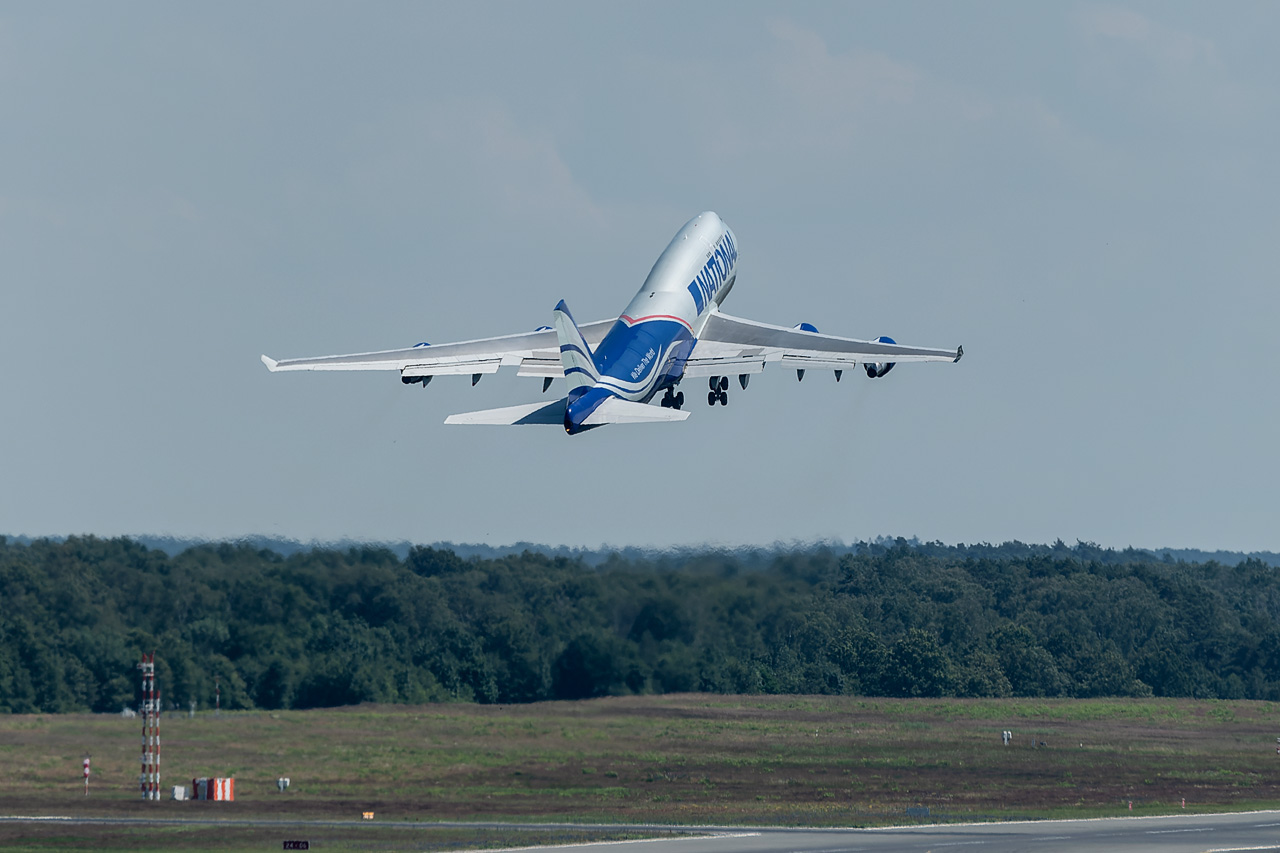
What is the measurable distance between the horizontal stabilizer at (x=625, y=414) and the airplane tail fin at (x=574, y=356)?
71.5 inches

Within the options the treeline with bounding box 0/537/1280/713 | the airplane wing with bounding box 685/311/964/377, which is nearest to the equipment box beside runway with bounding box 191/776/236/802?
the treeline with bounding box 0/537/1280/713

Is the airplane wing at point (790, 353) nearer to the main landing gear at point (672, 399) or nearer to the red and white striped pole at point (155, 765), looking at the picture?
the main landing gear at point (672, 399)

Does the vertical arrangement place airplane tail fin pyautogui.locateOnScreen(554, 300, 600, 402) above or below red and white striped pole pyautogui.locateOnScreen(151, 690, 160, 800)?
above

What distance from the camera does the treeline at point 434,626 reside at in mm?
106438

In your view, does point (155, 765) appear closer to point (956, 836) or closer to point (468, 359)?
point (468, 359)

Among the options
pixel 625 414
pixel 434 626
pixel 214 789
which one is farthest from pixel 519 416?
pixel 434 626

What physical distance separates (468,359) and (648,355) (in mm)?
8412

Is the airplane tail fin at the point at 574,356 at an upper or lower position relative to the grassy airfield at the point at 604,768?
upper

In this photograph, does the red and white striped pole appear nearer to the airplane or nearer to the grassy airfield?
the grassy airfield

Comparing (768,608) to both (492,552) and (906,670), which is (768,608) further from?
(906,670)

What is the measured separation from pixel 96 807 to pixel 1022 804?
158 ft

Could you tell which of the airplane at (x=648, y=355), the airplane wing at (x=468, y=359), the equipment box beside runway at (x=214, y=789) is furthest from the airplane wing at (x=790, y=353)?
the equipment box beside runway at (x=214, y=789)

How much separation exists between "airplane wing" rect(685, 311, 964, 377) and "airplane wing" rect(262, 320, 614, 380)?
6.61 m

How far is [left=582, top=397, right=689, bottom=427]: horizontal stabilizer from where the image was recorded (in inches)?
2849
